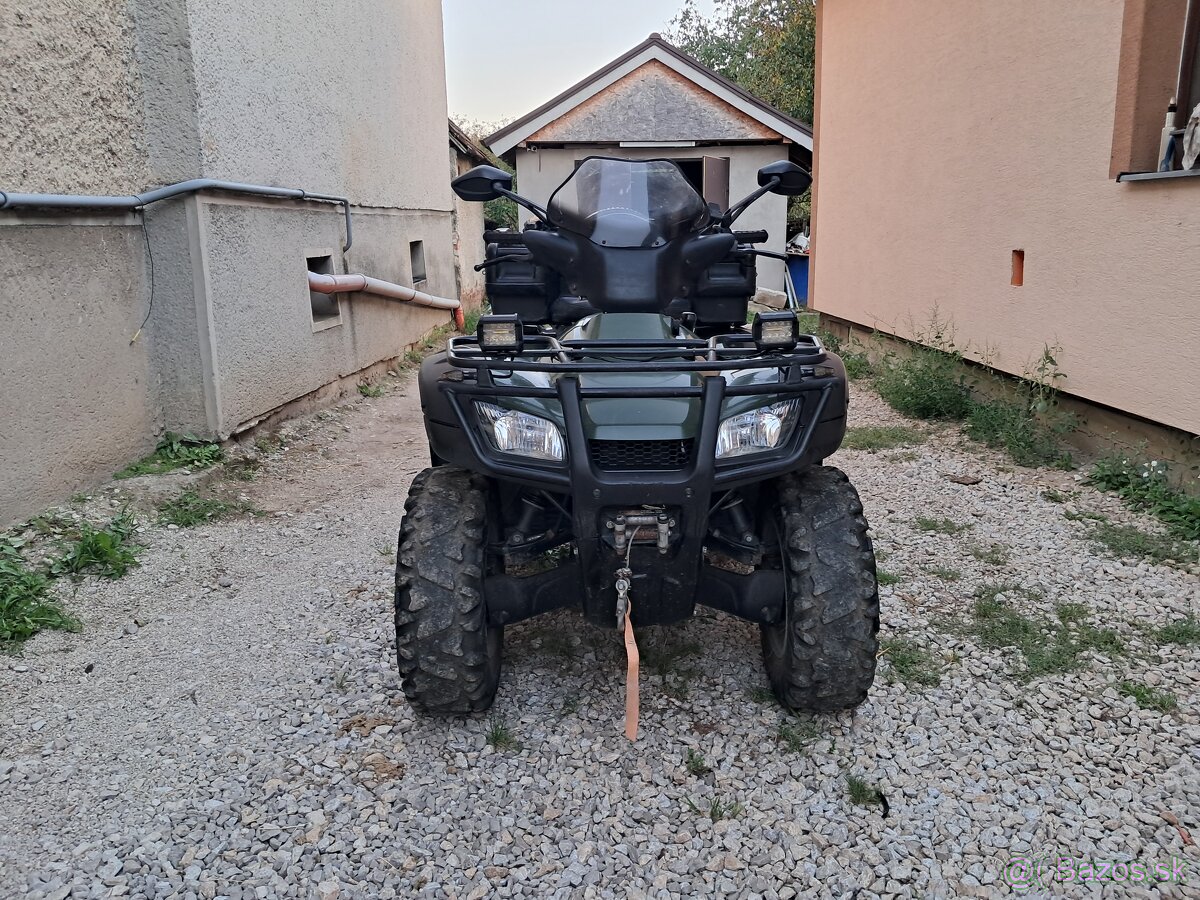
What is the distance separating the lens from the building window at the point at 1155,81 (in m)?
5.00

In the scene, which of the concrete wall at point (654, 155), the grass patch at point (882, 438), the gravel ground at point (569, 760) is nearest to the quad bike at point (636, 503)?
the gravel ground at point (569, 760)

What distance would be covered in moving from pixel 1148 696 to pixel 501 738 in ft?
6.93

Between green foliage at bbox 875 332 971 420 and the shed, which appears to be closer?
green foliage at bbox 875 332 971 420

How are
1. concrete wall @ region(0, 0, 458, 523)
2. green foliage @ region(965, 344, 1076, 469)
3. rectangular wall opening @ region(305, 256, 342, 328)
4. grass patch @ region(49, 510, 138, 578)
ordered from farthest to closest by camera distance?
rectangular wall opening @ region(305, 256, 342, 328) → green foliage @ region(965, 344, 1076, 469) → concrete wall @ region(0, 0, 458, 523) → grass patch @ region(49, 510, 138, 578)

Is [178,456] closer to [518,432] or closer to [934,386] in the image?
[518,432]

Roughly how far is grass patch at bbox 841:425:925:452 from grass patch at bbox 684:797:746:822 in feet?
13.9

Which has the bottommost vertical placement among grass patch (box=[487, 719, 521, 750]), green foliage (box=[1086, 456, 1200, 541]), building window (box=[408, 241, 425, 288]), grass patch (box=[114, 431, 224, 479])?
grass patch (box=[487, 719, 521, 750])

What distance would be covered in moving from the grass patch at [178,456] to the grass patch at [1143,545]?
478 centimetres

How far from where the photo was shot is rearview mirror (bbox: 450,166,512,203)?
3770 mm

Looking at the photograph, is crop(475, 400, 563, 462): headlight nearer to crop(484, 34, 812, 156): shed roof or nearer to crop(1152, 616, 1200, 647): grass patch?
crop(1152, 616, 1200, 647): grass patch

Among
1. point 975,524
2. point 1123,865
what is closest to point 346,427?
point 975,524

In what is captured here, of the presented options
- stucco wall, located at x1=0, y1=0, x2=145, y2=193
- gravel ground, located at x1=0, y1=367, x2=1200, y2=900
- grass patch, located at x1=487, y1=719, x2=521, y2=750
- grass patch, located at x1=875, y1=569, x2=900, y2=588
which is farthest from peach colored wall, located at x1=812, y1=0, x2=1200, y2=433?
stucco wall, located at x1=0, y1=0, x2=145, y2=193

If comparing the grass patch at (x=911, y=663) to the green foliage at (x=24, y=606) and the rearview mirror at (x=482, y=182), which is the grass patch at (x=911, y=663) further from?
the green foliage at (x=24, y=606)

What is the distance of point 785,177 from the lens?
3982 millimetres
